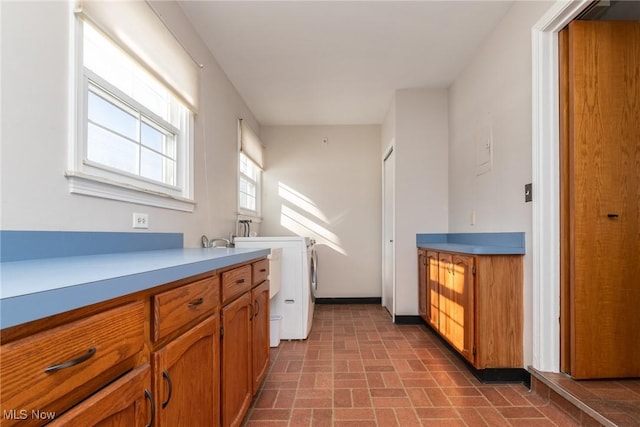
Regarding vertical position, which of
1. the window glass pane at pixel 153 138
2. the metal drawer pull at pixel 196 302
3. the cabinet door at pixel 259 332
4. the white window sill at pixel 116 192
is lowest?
the cabinet door at pixel 259 332

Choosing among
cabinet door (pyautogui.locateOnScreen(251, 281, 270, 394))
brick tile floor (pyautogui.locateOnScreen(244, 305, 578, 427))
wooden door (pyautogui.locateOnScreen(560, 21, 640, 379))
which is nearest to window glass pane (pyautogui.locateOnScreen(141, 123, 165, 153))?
cabinet door (pyautogui.locateOnScreen(251, 281, 270, 394))

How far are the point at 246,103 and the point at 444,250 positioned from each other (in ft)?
9.46

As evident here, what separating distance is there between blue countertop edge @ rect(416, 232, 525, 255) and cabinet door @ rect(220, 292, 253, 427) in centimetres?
155

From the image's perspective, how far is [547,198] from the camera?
1873 mm

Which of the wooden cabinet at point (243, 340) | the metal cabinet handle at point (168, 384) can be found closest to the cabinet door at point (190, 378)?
the metal cabinet handle at point (168, 384)

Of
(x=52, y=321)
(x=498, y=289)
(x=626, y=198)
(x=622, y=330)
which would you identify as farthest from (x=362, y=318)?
(x=52, y=321)

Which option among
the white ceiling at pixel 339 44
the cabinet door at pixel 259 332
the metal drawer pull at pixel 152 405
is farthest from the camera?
the white ceiling at pixel 339 44

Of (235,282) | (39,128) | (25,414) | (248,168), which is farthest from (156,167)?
(248,168)

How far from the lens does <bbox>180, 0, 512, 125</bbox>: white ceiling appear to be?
221 cm

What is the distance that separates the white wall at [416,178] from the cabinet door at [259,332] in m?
1.94

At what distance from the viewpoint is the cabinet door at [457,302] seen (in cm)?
216

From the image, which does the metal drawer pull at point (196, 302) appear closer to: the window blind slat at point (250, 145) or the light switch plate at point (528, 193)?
the light switch plate at point (528, 193)

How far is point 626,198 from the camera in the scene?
1.79 metres

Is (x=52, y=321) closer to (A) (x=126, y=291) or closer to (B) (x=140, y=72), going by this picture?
(A) (x=126, y=291)
